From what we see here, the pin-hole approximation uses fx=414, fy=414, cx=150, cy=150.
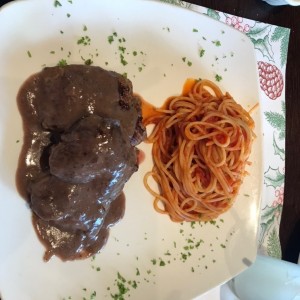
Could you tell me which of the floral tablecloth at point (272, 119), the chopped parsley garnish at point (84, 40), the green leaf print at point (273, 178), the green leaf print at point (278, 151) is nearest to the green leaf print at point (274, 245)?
the floral tablecloth at point (272, 119)

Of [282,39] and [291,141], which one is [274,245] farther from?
[282,39]

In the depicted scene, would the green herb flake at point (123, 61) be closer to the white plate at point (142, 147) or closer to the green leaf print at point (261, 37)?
the white plate at point (142, 147)

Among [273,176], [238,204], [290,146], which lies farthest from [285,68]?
[238,204]

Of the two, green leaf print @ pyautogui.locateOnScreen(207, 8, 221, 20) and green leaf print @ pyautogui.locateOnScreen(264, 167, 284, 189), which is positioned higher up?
green leaf print @ pyautogui.locateOnScreen(207, 8, 221, 20)

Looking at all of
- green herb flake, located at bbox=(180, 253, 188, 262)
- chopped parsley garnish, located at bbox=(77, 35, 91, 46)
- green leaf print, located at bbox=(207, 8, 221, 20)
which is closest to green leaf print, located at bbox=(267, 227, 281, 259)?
green herb flake, located at bbox=(180, 253, 188, 262)

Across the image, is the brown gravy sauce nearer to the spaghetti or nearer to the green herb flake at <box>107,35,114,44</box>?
the green herb flake at <box>107,35,114,44</box>

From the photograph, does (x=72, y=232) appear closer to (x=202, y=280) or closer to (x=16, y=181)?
(x=16, y=181)

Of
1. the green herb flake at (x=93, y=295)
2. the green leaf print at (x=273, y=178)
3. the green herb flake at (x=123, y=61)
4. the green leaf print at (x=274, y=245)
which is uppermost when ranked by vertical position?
the green herb flake at (x=123, y=61)
